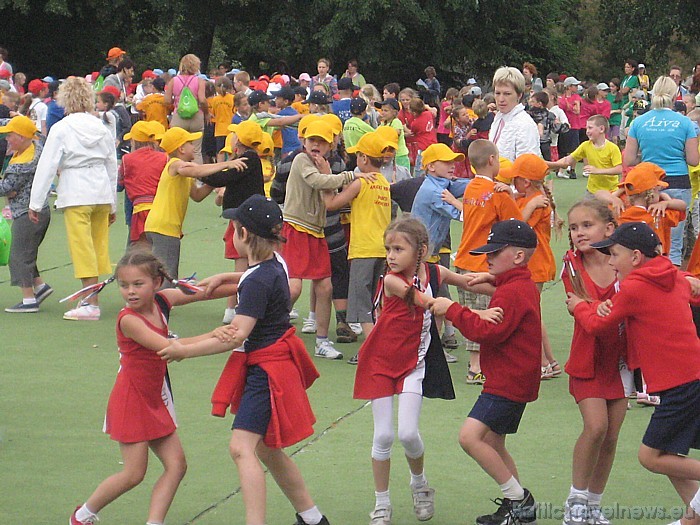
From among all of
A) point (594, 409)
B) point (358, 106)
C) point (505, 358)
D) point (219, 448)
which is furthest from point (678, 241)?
point (505, 358)

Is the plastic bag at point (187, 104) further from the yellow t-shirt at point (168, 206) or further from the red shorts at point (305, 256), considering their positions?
the red shorts at point (305, 256)

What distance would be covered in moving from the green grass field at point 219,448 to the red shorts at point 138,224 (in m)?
0.97

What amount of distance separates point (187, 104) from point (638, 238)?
1284 cm

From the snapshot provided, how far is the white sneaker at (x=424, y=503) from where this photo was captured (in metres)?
5.53

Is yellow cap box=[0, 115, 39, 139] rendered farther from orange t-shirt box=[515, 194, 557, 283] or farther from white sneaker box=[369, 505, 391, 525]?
white sneaker box=[369, 505, 391, 525]

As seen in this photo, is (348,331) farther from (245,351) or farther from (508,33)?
(508,33)

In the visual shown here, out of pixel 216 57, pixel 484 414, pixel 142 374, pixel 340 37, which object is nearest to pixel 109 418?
pixel 142 374

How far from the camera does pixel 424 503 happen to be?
553cm

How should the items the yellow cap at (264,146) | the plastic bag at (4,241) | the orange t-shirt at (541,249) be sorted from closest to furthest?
1. the plastic bag at (4,241)
2. the orange t-shirt at (541,249)
3. the yellow cap at (264,146)

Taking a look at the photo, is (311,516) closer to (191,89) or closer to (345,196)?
(345,196)

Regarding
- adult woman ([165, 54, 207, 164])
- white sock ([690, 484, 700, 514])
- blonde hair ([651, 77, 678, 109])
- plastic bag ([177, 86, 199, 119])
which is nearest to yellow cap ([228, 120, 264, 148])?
blonde hair ([651, 77, 678, 109])

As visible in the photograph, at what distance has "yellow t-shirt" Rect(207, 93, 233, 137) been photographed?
19453mm

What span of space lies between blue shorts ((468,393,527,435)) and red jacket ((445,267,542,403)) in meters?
0.03

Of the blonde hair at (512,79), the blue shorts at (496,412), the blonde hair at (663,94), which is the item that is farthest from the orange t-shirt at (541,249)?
the blonde hair at (663,94)
